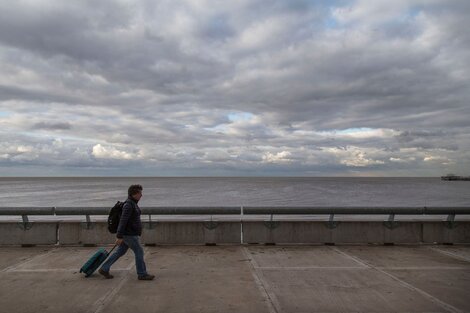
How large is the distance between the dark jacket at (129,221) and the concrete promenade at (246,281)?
0.74 metres

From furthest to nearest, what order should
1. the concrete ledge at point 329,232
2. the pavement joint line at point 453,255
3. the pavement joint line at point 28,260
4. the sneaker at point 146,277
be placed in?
the concrete ledge at point 329,232, the pavement joint line at point 453,255, the pavement joint line at point 28,260, the sneaker at point 146,277

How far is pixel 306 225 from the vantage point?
30.0 ft

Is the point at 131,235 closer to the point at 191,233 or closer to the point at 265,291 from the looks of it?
the point at 265,291

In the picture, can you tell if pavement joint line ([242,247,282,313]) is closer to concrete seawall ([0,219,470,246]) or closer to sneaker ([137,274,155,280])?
sneaker ([137,274,155,280])

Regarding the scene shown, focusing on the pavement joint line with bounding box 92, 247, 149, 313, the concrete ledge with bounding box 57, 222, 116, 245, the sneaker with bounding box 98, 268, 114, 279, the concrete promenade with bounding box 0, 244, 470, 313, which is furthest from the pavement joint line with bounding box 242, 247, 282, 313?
the concrete ledge with bounding box 57, 222, 116, 245

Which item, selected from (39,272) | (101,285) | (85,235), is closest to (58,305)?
(101,285)

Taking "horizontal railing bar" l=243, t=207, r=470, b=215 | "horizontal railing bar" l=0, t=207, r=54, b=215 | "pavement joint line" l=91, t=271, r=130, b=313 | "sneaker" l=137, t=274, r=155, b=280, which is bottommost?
"pavement joint line" l=91, t=271, r=130, b=313

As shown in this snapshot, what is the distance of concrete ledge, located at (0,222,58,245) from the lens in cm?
878

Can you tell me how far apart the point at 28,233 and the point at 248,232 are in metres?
4.96

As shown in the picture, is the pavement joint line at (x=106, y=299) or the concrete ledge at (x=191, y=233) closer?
the pavement joint line at (x=106, y=299)

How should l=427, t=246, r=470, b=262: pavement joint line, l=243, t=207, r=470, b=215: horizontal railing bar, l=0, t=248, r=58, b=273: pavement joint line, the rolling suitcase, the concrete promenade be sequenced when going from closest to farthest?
the concrete promenade, the rolling suitcase, l=0, t=248, r=58, b=273: pavement joint line, l=427, t=246, r=470, b=262: pavement joint line, l=243, t=207, r=470, b=215: horizontal railing bar

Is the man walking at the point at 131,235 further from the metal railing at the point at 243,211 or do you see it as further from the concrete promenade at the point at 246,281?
the metal railing at the point at 243,211

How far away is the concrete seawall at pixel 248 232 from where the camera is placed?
347 inches

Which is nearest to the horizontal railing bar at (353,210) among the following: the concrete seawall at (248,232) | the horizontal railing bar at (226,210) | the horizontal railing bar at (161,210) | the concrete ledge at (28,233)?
the horizontal railing bar at (226,210)
